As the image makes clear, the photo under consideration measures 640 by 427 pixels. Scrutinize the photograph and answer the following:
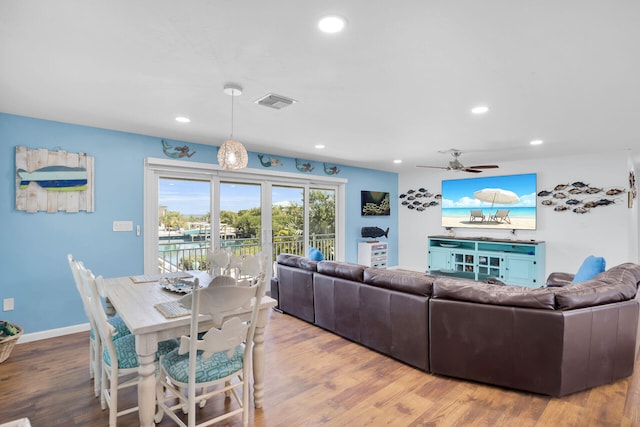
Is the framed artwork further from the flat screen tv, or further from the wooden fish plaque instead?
the wooden fish plaque

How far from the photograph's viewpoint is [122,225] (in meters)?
3.92

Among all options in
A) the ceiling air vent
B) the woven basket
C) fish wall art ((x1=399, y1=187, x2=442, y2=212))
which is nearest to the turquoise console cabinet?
fish wall art ((x1=399, y1=187, x2=442, y2=212))

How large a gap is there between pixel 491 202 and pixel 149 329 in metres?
6.47

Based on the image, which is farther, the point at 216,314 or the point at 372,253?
the point at 372,253

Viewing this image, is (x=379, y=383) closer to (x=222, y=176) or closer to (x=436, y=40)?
(x=436, y=40)

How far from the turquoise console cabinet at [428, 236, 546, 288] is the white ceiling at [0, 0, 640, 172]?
7.86 ft

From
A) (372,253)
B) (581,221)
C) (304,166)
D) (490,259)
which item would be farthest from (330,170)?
(581,221)

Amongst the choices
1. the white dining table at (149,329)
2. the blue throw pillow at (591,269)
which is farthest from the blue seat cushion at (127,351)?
the blue throw pillow at (591,269)

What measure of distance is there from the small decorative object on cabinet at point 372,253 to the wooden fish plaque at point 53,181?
15.8 ft

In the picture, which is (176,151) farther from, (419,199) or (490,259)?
(490,259)

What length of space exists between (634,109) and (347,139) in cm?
295

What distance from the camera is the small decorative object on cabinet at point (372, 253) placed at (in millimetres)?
6785

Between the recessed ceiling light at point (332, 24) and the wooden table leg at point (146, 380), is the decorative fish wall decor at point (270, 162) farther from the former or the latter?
the wooden table leg at point (146, 380)

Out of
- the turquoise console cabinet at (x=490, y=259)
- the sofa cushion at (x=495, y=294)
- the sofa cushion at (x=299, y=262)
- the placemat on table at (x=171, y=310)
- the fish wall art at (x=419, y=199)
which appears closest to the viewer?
the placemat on table at (x=171, y=310)
